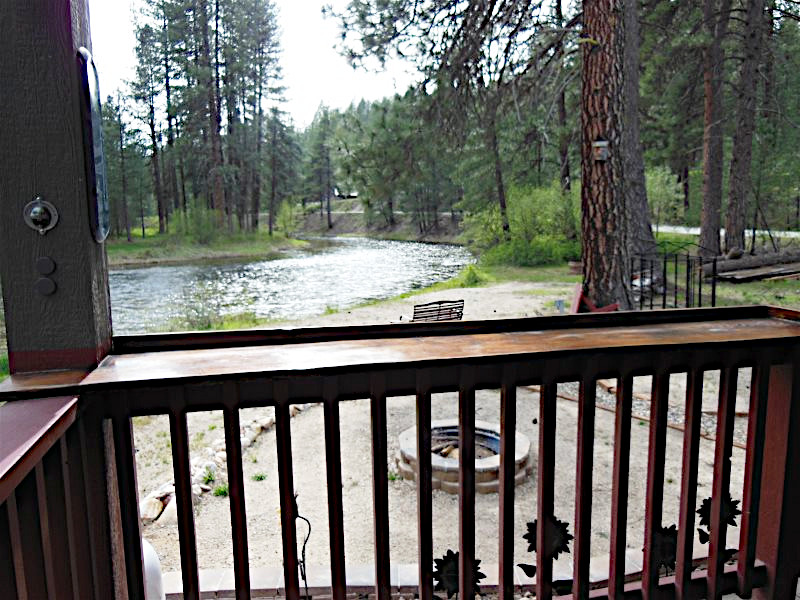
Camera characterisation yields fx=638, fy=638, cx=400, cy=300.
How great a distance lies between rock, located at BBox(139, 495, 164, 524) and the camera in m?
2.77

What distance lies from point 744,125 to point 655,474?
377 inches

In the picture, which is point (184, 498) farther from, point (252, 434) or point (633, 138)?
point (633, 138)

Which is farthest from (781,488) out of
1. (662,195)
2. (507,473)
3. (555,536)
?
(662,195)

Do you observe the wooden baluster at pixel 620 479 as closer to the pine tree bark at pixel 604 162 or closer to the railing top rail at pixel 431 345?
the railing top rail at pixel 431 345

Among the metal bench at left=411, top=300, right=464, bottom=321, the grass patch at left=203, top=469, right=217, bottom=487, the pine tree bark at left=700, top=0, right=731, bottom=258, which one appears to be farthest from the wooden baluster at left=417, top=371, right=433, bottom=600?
the pine tree bark at left=700, top=0, right=731, bottom=258

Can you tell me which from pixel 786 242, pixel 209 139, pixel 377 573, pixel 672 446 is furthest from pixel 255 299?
pixel 786 242

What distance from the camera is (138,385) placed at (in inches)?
40.1

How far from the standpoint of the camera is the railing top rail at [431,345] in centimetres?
Result: 105

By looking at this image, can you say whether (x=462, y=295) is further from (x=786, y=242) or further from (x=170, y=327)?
(x=786, y=242)

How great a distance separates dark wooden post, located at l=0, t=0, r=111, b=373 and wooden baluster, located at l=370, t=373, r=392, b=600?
1.62 ft

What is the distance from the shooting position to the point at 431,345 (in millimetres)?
1235

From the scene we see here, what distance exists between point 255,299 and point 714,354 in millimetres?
7897

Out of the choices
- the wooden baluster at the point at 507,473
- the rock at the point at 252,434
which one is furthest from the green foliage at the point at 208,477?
the wooden baluster at the point at 507,473

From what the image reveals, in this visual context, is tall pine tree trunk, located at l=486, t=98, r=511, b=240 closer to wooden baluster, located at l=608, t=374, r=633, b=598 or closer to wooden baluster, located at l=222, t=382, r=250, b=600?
wooden baluster, located at l=608, t=374, r=633, b=598
